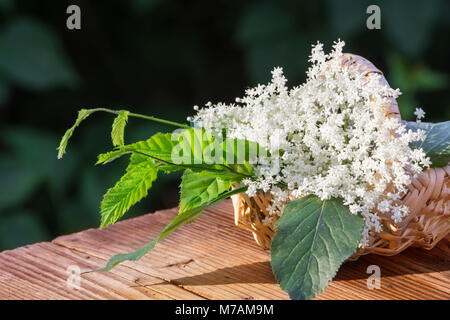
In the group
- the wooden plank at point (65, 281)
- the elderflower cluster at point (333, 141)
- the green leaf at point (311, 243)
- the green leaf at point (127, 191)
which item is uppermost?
the elderflower cluster at point (333, 141)

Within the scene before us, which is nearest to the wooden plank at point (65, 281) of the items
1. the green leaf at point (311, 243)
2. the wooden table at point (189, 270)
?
the wooden table at point (189, 270)

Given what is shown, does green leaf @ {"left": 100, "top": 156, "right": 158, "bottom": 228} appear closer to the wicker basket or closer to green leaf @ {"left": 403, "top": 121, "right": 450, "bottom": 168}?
the wicker basket

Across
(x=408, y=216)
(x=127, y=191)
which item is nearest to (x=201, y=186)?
(x=127, y=191)

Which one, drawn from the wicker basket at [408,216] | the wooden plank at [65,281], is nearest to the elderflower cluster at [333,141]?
the wicker basket at [408,216]

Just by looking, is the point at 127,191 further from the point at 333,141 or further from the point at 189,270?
the point at 333,141

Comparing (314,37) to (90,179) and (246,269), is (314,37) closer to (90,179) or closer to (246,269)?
(90,179)

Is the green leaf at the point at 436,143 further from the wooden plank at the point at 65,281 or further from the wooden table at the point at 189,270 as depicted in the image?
the wooden plank at the point at 65,281

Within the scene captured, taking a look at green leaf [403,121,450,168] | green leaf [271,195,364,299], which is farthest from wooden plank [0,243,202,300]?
green leaf [403,121,450,168]

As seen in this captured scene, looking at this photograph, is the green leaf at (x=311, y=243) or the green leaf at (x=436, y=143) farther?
the green leaf at (x=436, y=143)

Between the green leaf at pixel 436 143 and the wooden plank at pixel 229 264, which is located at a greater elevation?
the green leaf at pixel 436 143
